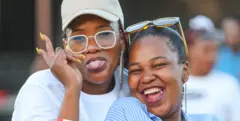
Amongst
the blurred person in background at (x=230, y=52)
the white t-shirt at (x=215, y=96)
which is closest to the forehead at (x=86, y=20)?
the white t-shirt at (x=215, y=96)

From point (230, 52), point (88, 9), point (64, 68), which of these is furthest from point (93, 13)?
point (230, 52)

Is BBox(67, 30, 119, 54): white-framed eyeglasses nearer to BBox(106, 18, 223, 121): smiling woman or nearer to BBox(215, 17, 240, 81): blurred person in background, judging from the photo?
BBox(106, 18, 223, 121): smiling woman

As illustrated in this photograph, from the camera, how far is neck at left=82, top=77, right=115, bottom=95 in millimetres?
3461

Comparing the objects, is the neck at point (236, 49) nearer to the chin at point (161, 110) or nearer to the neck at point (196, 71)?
the neck at point (196, 71)

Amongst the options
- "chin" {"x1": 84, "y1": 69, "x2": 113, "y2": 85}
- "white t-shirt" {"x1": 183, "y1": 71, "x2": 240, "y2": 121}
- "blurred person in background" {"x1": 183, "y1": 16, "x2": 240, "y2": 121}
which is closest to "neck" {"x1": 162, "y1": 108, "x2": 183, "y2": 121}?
"chin" {"x1": 84, "y1": 69, "x2": 113, "y2": 85}

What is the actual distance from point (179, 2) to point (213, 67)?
2486mm

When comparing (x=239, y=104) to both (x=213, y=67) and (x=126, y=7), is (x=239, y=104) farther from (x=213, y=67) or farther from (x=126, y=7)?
(x=126, y=7)

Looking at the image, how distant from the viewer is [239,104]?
6.14 meters

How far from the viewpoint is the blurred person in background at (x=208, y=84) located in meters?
5.97

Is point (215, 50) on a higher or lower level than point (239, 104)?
higher

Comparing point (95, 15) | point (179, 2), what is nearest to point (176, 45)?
point (95, 15)

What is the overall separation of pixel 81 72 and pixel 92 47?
134mm

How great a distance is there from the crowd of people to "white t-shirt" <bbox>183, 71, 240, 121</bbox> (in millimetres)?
2422

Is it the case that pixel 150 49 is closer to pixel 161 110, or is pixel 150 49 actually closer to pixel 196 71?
pixel 161 110
